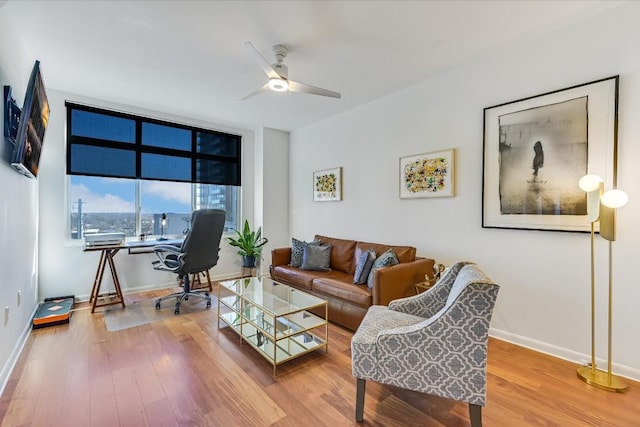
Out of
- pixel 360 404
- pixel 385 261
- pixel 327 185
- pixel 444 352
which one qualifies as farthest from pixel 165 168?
pixel 444 352

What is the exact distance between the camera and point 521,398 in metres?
1.88

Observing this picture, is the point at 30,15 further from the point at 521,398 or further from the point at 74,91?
the point at 521,398

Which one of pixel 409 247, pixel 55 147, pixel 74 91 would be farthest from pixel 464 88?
pixel 55 147

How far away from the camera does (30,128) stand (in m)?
2.06

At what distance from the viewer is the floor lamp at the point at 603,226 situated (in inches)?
75.7

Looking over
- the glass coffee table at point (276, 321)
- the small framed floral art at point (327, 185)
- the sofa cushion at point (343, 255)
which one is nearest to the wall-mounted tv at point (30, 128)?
the glass coffee table at point (276, 321)

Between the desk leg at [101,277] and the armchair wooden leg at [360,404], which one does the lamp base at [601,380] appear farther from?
the desk leg at [101,277]

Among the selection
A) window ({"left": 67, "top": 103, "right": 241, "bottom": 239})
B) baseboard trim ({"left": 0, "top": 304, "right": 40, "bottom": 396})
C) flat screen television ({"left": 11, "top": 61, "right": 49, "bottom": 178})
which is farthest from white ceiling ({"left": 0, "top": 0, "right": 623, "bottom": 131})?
baseboard trim ({"left": 0, "top": 304, "right": 40, "bottom": 396})

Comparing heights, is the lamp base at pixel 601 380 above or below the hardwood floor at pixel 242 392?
above

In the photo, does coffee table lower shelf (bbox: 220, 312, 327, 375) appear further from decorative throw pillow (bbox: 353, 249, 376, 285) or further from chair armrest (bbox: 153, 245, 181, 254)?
chair armrest (bbox: 153, 245, 181, 254)

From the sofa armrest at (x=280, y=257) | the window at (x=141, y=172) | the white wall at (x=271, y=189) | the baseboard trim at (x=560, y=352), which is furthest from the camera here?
the white wall at (x=271, y=189)

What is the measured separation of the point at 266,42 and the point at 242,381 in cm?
277

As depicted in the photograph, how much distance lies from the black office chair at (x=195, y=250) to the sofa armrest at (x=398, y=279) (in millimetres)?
2080

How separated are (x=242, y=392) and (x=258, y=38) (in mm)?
2783
